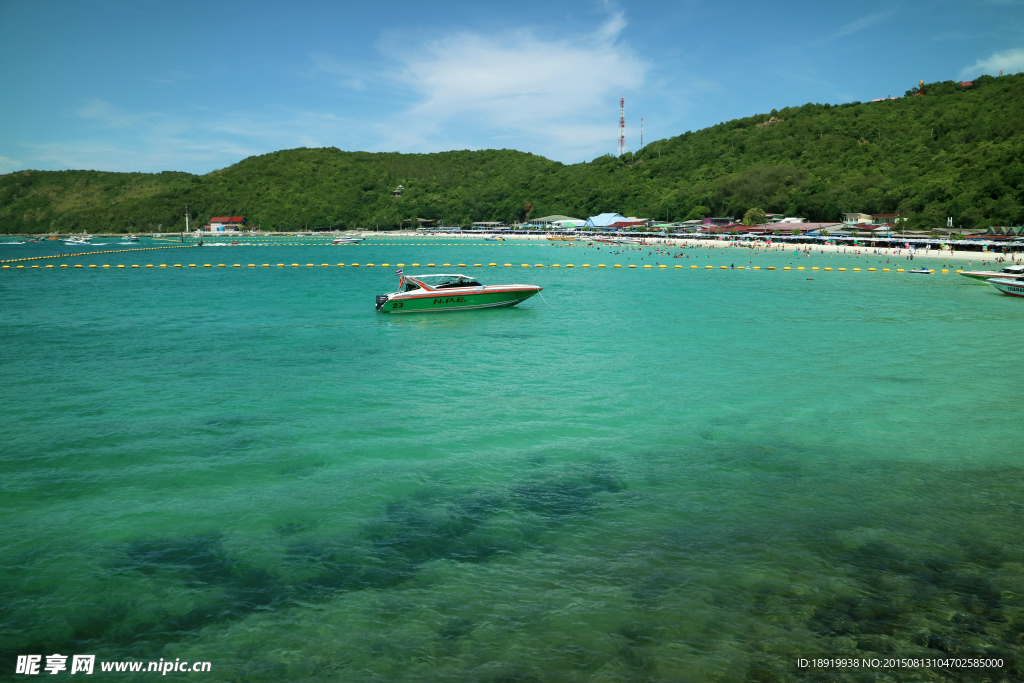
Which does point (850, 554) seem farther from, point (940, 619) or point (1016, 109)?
point (1016, 109)

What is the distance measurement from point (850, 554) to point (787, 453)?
4545mm

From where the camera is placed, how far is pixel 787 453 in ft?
43.5

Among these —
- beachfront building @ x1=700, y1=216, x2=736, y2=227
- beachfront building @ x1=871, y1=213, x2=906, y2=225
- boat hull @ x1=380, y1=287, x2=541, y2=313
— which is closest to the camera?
boat hull @ x1=380, y1=287, x2=541, y2=313

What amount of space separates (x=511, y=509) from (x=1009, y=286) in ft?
155

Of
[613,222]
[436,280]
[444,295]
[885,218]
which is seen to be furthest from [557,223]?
[444,295]

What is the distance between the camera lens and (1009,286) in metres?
42.6

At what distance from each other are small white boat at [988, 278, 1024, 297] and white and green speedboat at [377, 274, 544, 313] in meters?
33.2

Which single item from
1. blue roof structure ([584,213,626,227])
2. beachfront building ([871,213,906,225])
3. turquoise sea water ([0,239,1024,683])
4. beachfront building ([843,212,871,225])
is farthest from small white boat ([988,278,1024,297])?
blue roof structure ([584,213,626,227])

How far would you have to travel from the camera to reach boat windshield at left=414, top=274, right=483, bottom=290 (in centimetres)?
3350

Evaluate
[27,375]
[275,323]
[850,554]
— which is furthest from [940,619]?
[275,323]

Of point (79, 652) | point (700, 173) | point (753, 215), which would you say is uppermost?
point (700, 173)

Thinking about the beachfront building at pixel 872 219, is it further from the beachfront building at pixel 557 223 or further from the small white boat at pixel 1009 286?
the small white boat at pixel 1009 286

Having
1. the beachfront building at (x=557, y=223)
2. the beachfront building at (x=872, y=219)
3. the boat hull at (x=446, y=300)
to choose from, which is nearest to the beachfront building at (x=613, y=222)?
the beachfront building at (x=557, y=223)

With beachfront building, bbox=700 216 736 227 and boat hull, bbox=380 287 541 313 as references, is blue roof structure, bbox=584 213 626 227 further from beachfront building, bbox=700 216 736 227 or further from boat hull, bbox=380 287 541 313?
boat hull, bbox=380 287 541 313
